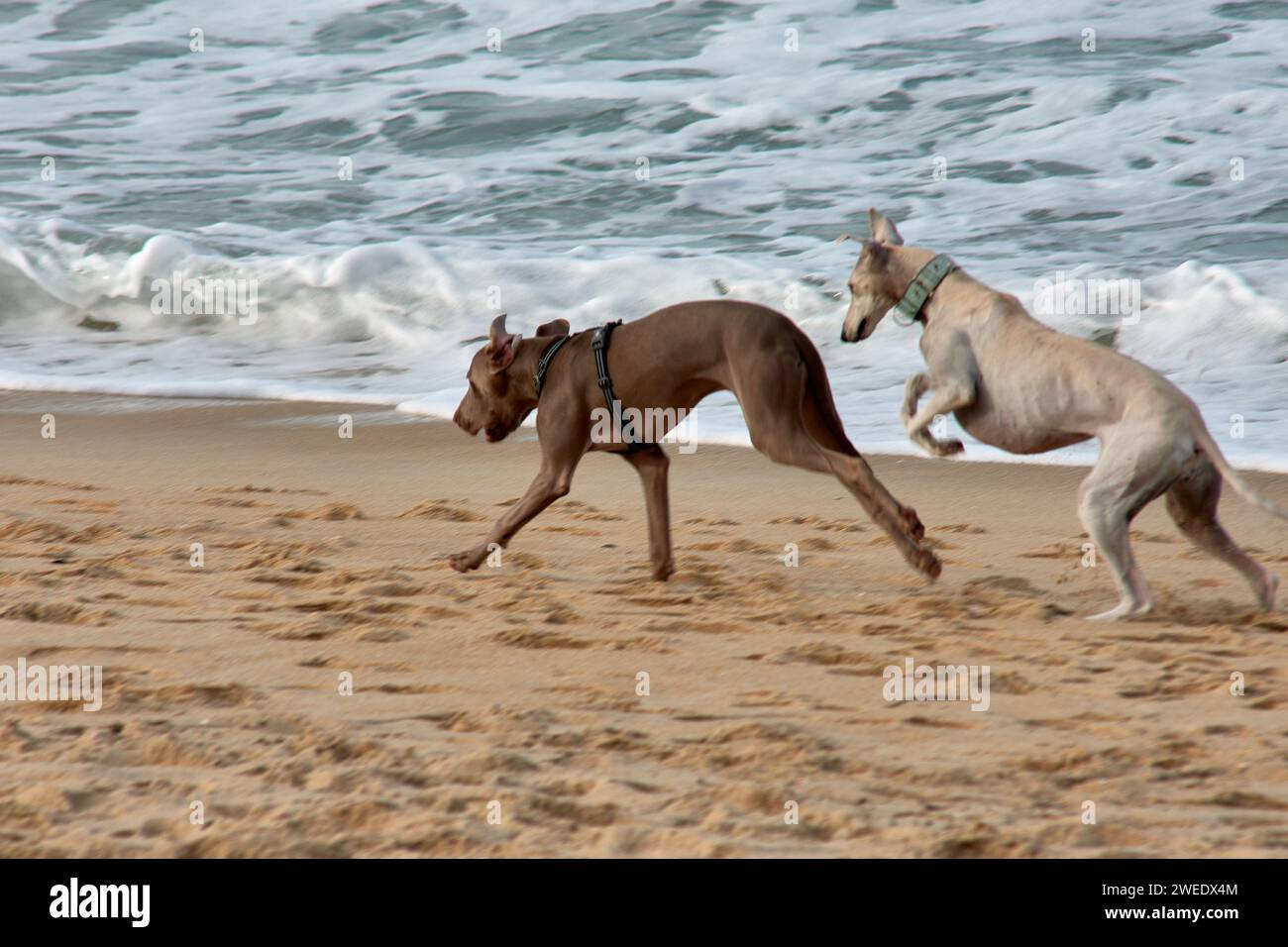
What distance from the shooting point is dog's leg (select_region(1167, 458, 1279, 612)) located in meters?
4.68

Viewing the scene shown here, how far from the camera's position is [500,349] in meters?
5.27

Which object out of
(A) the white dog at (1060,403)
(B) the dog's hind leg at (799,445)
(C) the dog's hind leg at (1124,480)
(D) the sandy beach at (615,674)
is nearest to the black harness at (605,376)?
(B) the dog's hind leg at (799,445)

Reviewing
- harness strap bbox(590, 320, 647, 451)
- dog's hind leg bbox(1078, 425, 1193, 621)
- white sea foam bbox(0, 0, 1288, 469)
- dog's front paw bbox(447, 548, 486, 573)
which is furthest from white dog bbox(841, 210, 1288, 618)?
white sea foam bbox(0, 0, 1288, 469)

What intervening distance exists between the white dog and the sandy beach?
0.94 ft

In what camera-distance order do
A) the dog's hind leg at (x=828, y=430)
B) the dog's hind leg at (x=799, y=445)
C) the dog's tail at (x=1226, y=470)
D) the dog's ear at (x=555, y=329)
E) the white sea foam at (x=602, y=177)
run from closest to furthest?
the dog's tail at (x=1226, y=470), the dog's hind leg at (x=799, y=445), the dog's hind leg at (x=828, y=430), the dog's ear at (x=555, y=329), the white sea foam at (x=602, y=177)

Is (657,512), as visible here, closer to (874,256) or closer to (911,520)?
(911,520)

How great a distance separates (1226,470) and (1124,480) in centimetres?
29

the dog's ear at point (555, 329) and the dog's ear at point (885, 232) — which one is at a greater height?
the dog's ear at point (885, 232)

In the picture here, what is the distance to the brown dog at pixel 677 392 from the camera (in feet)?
16.3

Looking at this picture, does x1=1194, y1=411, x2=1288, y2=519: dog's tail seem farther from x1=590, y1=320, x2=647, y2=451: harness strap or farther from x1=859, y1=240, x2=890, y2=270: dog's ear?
x1=590, y1=320, x2=647, y2=451: harness strap

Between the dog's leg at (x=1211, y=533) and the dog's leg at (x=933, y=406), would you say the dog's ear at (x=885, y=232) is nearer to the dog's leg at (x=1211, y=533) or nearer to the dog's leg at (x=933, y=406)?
the dog's leg at (x=933, y=406)

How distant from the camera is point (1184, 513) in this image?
475 centimetres

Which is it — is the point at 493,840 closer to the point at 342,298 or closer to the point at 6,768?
the point at 6,768

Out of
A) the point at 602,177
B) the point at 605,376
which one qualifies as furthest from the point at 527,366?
the point at 602,177
